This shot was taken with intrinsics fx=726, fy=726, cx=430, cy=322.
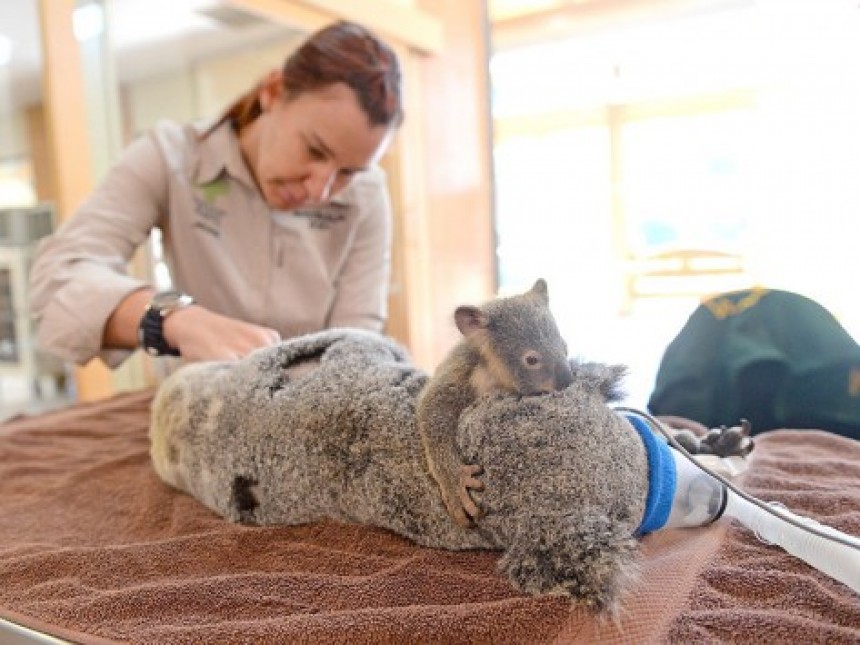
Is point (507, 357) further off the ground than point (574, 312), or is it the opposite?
point (507, 357)

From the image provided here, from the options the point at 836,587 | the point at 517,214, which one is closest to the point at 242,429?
the point at 836,587

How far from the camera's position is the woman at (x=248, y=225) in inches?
46.2

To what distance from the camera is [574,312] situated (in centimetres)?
375

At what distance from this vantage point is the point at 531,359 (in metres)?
0.67

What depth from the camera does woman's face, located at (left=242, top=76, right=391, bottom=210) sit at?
1.27 metres

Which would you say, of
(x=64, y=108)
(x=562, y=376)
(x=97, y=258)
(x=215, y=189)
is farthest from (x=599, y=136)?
(x=562, y=376)

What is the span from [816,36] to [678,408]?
263 centimetres

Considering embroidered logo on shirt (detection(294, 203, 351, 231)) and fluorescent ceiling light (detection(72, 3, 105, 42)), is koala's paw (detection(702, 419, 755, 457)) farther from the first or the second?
fluorescent ceiling light (detection(72, 3, 105, 42))

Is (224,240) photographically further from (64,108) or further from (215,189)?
(64,108)

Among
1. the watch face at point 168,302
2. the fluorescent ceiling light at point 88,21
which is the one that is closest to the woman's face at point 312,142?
the watch face at point 168,302

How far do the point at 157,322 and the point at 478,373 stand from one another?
64 centimetres

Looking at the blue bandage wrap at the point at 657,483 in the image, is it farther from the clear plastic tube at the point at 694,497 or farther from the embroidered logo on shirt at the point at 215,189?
the embroidered logo on shirt at the point at 215,189

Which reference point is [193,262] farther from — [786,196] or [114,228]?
[786,196]

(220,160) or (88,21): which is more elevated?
(88,21)
